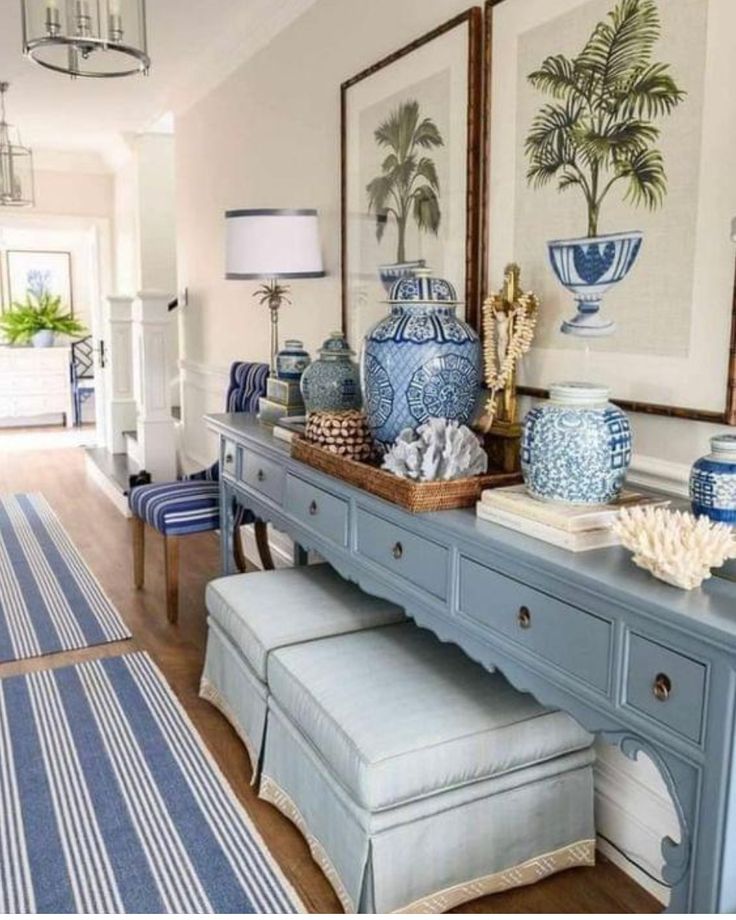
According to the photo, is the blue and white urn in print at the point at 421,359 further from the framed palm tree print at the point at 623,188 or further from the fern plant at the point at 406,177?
the fern plant at the point at 406,177

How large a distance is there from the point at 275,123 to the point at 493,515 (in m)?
2.66

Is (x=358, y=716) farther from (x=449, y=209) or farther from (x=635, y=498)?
(x=449, y=209)

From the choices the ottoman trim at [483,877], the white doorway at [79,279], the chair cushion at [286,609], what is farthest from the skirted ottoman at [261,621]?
the white doorway at [79,279]

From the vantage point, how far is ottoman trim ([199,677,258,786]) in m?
2.23

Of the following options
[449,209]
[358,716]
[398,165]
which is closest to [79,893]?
[358,716]

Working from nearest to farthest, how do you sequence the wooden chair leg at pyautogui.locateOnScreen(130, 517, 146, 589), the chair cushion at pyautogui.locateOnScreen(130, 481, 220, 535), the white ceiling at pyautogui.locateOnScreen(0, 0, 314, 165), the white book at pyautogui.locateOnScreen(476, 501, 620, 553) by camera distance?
the white book at pyautogui.locateOnScreen(476, 501, 620, 553)
the chair cushion at pyautogui.locateOnScreen(130, 481, 220, 535)
the white ceiling at pyautogui.locateOnScreen(0, 0, 314, 165)
the wooden chair leg at pyautogui.locateOnScreen(130, 517, 146, 589)

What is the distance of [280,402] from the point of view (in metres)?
2.97

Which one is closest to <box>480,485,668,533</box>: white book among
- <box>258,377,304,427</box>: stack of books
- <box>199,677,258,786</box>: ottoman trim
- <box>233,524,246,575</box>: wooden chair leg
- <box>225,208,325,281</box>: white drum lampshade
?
<box>199,677,258,786</box>: ottoman trim

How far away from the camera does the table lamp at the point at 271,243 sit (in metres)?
2.88

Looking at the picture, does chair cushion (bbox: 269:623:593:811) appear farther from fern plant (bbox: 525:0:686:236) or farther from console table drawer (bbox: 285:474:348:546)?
fern plant (bbox: 525:0:686:236)

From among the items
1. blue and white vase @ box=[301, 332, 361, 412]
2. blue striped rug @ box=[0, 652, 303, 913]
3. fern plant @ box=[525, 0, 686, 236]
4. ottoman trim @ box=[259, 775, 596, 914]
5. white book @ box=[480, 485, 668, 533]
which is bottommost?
blue striped rug @ box=[0, 652, 303, 913]

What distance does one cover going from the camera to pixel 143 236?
6500 mm

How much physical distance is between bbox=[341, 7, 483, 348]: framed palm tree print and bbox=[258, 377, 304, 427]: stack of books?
0.31 metres

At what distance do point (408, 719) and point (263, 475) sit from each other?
1.20 m
